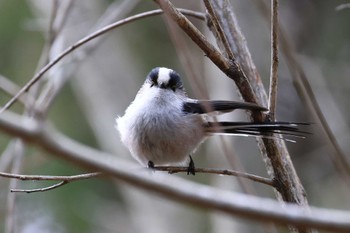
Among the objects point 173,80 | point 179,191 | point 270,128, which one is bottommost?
point 179,191

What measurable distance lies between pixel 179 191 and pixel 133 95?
15.0ft

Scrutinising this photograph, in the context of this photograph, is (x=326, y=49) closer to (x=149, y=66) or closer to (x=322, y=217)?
(x=149, y=66)

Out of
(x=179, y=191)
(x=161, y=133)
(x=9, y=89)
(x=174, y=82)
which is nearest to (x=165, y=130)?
(x=161, y=133)

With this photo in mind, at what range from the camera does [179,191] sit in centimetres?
69

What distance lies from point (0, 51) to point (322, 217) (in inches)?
213

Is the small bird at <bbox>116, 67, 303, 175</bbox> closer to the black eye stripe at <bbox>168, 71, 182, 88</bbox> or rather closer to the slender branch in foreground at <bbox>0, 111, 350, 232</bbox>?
the black eye stripe at <bbox>168, 71, 182, 88</bbox>

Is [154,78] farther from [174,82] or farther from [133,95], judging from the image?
[133,95]

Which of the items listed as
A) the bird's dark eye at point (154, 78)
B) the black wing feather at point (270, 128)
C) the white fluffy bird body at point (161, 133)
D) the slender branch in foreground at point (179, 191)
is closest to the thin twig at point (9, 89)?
the white fluffy bird body at point (161, 133)

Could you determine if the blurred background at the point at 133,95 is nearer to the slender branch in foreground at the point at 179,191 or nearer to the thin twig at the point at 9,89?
the thin twig at the point at 9,89

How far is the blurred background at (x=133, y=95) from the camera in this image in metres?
4.35

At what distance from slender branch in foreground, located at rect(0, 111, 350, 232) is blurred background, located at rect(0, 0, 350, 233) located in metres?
3.02

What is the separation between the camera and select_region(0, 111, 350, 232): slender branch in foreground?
0.67 m

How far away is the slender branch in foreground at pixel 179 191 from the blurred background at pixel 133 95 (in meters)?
3.02

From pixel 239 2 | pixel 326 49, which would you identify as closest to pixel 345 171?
pixel 239 2
